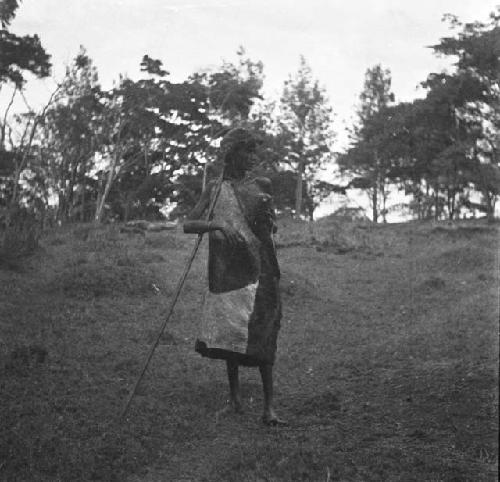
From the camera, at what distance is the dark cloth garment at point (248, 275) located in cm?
594

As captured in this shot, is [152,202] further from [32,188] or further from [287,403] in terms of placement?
[287,403]

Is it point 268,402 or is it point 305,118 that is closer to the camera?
point 268,402

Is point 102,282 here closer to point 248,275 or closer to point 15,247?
point 15,247

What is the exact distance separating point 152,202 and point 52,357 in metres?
31.4

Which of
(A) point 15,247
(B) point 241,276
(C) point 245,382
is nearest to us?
(B) point 241,276

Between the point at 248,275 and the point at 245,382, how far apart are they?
6.81 feet

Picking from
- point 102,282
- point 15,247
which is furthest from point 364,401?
point 15,247

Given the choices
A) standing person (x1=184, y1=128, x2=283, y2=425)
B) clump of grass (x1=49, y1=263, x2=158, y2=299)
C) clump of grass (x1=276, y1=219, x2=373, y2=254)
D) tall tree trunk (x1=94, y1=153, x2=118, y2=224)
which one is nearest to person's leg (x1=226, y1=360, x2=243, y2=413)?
standing person (x1=184, y1=128, x2=283, y2=425)

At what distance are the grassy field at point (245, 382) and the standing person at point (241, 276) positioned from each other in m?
0.60

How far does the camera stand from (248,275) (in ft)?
20.0

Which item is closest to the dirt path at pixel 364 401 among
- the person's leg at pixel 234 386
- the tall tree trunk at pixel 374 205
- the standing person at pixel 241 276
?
the person's leg at pixel 234 386

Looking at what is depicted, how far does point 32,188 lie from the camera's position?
36.1 m

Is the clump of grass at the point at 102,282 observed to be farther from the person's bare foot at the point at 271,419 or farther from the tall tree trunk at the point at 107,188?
the tall tree trunk at the point at 107,188

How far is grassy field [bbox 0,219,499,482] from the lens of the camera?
15.5ft
